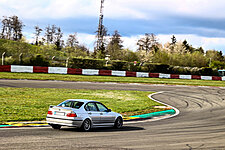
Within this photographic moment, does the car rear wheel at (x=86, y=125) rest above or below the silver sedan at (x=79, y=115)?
below

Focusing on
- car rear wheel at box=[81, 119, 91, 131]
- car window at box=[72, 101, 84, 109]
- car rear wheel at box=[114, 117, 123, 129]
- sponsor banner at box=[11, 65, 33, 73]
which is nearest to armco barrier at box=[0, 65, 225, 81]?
sponsor banner at box=[11, 65, 33, 73]

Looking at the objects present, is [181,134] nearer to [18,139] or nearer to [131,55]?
[18,139]

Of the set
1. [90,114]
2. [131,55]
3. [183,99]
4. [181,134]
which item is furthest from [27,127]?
[131,55]

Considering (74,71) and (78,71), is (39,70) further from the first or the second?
(78,71)

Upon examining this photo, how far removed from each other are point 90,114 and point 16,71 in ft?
98.1

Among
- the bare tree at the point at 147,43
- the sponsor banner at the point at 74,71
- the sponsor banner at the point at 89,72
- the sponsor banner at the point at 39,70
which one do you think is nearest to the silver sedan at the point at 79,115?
the sponsor banner at the point at 39,70

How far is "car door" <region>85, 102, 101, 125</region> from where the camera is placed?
11.8 m

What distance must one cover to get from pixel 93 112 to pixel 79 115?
0.90 meters

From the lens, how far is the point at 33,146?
315 inches

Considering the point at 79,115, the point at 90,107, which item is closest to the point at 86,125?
the point at 79,115

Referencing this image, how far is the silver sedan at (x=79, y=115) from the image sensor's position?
1110cm

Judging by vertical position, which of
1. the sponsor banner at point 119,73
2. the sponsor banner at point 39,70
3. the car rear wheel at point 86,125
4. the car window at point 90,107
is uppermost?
the sponsor banner at point 39,70

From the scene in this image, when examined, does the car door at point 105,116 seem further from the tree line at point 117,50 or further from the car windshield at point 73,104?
the tree line at point 117,50

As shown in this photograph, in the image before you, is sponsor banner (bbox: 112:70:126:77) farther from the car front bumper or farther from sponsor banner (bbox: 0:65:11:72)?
the car front bumper
